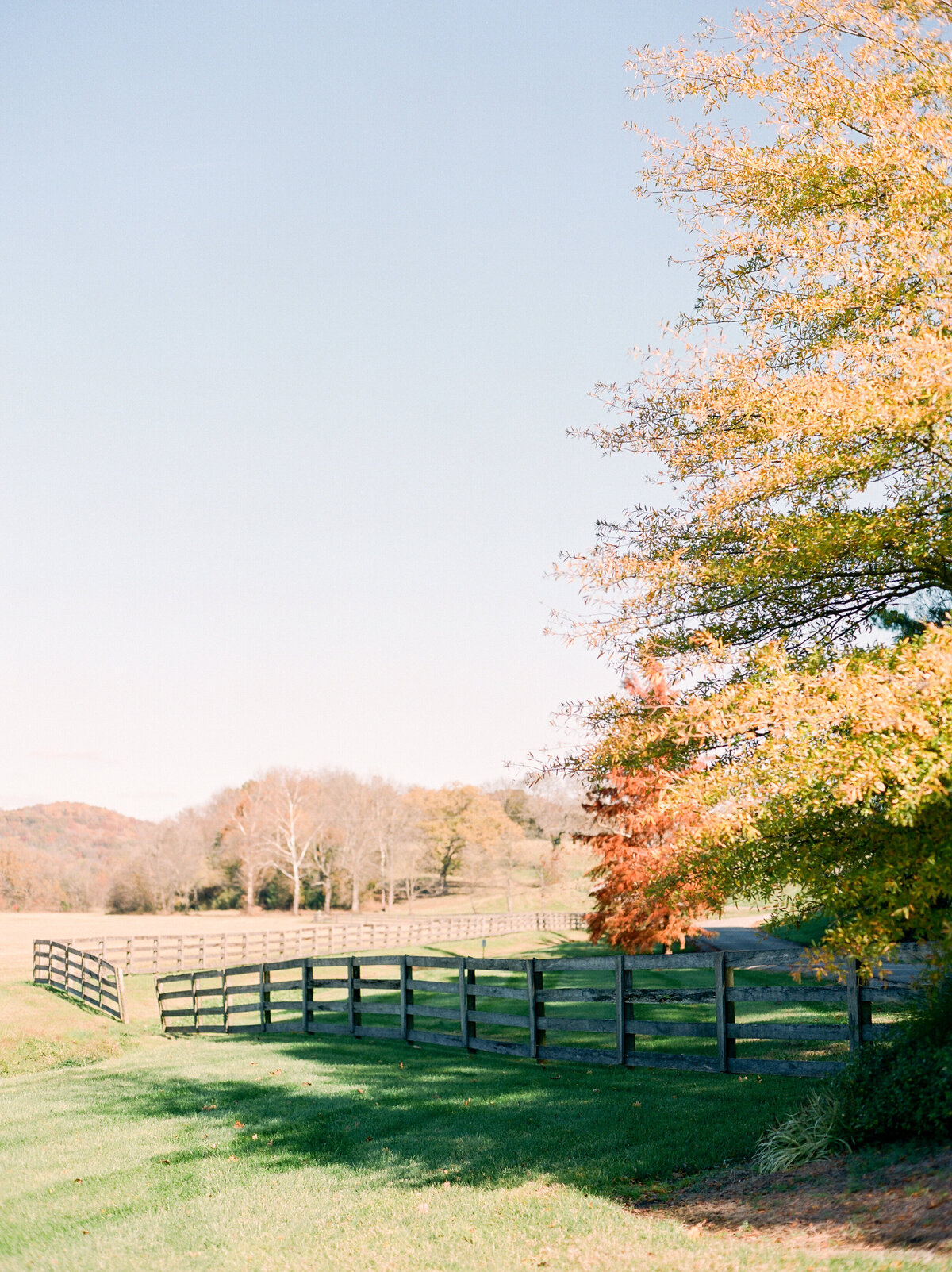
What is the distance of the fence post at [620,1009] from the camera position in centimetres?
1070

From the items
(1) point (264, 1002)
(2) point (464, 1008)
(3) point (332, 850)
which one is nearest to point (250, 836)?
(3) point (332, 850)

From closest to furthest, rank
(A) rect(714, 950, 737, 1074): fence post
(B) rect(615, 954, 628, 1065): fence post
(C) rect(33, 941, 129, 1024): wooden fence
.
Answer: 1. (A) rect(714, 950, 737, 1074): fence post
2. (B) rect(615, 954, 628, 1065): fence post
3. (C) rect(33, 941, 129, 1024): wooden fence

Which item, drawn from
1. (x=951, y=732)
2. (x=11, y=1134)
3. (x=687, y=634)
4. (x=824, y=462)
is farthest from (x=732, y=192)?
(x=11, y=1134)

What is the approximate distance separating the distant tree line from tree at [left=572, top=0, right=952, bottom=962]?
64.2 meters

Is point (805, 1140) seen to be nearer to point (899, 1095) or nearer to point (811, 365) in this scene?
point (899, 1095)

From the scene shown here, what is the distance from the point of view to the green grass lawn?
19.0ft

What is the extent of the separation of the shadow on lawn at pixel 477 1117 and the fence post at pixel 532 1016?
0.72 ft

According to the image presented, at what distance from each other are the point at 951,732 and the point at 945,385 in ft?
7.53

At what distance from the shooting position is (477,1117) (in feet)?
28.8

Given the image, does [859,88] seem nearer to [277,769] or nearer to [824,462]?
[824,462]

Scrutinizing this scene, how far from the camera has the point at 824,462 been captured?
23.7 feet

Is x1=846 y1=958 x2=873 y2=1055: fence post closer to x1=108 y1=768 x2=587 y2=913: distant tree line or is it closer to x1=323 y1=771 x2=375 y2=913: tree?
x1=108 y1=768 x2=587 y2=913: distant tree line

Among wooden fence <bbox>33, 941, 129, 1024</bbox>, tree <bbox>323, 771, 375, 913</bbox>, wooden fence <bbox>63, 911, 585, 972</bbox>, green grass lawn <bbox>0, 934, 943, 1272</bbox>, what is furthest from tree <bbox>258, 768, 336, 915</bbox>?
green grass lawn <bbox>0, 934, 943, 1272</bbox>

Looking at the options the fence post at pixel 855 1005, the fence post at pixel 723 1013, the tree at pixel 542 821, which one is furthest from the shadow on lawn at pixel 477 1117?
the tree at pixel 542 821
